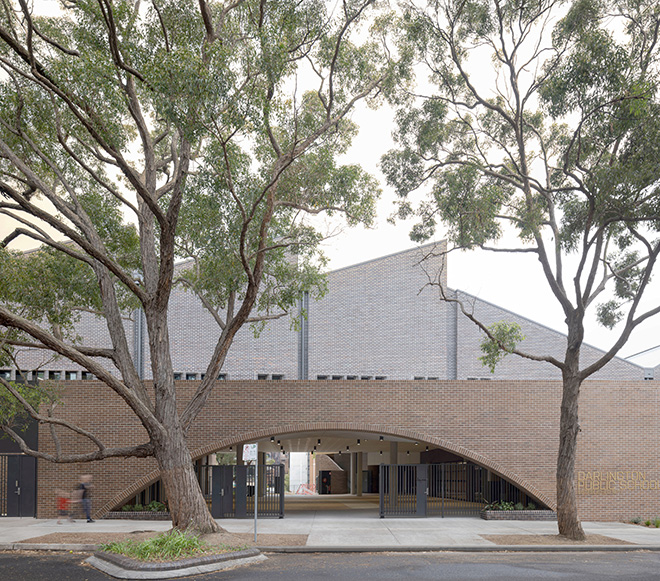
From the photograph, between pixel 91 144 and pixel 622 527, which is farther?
pixel 622 527

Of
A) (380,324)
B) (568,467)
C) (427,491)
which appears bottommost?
(427,491)

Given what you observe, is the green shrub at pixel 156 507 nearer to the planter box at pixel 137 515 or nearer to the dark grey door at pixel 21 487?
the planter box at pixel 137 515

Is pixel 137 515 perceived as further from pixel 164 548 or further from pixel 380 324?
pixel 380 324

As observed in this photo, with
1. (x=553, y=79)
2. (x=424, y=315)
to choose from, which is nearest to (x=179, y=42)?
(x=553, y=79)

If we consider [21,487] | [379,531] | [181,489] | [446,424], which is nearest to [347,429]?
[446,424]

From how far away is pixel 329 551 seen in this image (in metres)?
14.6

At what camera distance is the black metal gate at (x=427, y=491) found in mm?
21672

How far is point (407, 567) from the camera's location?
493 inches

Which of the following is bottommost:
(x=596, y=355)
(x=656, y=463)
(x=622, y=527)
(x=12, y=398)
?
(x=622, y=527)

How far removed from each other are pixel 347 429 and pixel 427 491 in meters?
3.87

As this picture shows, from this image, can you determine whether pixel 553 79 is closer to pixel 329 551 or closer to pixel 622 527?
pixel 329 551

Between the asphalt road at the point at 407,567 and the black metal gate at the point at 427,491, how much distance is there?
6930mm

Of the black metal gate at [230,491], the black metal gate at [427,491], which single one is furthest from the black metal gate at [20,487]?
the black metal gate at [427,491]

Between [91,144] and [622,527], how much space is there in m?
18.1
